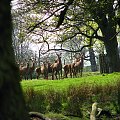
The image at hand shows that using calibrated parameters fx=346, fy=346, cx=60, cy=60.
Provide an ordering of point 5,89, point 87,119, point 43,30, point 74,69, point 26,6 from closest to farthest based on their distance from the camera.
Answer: point 5,89 → point 87,119 → point 26,6 → point 43,30 → point 74,69

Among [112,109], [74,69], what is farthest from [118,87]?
[74,69]

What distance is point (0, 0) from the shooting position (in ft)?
4.99

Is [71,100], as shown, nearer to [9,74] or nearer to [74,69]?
[9,74]

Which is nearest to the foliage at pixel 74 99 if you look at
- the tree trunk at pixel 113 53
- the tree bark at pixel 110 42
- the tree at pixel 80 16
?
the tree at pixel 80 16

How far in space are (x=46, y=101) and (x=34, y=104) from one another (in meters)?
0.49

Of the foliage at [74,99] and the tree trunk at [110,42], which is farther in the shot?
the tree trunk at [110,42]

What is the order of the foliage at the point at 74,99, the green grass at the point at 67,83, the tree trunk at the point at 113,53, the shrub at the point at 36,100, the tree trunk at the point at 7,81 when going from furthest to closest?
the tree trunk at the point at 113,53 → the green grass at the point at 67,83 → the foliage at the point at 74,99 → the shrub at the point at 36,100 → the tree trunk at the point at 7,81

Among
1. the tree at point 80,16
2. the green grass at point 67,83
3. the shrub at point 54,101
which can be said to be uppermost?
the tree at point 80,16

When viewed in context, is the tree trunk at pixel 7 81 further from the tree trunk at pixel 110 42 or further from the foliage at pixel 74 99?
the tree trunk at pixel 110 42

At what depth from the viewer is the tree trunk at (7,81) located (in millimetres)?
1455

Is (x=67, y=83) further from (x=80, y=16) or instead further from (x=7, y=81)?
(x=7, y=81)

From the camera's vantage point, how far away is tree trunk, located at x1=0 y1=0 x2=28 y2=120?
57.3 inches

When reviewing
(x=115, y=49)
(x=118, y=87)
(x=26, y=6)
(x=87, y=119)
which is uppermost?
(x=26, y=6)

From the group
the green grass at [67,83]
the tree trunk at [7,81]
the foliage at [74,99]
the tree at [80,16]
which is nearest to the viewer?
the tree trunk at [7,81]
